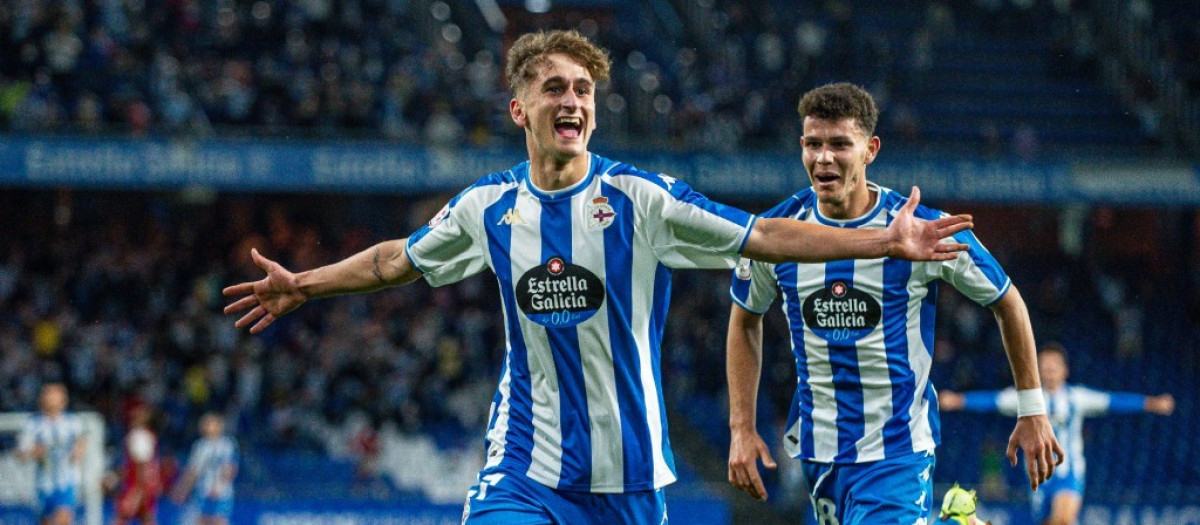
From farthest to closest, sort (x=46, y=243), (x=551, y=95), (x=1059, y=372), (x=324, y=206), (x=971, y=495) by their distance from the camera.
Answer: (x=324, y=206)
(x=46, y=243)
(x=1059, y=372)
(x=971, y=495)
(x=551, y=95)

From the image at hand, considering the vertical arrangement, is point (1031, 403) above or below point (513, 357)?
below

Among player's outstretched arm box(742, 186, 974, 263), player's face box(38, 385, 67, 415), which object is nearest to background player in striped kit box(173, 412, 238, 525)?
player's face box(38, 385, 67, 415)

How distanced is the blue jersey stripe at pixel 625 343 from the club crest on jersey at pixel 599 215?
2 cm

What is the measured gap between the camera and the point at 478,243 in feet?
16.8

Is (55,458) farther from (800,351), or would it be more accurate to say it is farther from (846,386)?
(846,386)

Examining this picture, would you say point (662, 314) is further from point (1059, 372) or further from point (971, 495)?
point (1059, 372)

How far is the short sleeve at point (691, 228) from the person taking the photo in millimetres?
4761

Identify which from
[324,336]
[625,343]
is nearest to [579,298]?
[625,343]

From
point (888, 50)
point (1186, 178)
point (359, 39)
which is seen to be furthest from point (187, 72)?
point (1186, 178)

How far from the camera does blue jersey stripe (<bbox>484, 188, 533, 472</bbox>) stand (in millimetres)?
4973

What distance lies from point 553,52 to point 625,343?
0.95 meters

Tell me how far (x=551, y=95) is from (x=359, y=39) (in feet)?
55.2

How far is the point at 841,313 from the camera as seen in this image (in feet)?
19.3

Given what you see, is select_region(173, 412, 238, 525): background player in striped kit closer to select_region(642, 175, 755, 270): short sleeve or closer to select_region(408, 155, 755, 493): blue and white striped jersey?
select_region(408, 155, 755, 493): blue and white striped jersey
